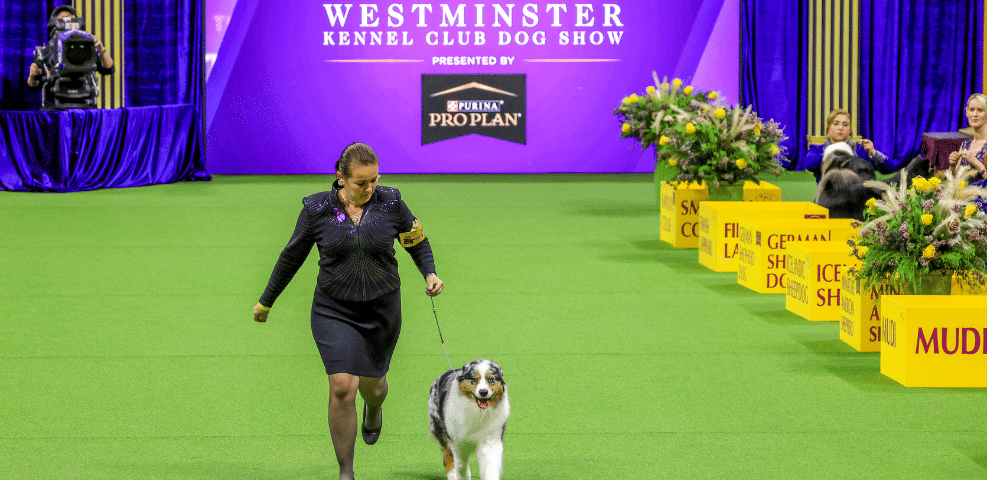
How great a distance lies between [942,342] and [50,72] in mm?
10176

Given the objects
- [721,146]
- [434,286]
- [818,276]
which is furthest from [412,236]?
[721,146]

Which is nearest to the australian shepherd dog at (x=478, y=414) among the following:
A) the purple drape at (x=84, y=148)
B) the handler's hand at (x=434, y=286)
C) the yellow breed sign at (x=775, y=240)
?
the handler's hand at (x=434, y=286)

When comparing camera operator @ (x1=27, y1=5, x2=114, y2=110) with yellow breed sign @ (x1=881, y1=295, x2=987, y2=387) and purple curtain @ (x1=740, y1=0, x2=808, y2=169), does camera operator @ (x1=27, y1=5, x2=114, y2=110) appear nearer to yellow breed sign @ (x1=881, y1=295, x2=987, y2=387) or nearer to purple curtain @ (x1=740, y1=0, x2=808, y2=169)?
purple curtain @ (x1=740, y1=0, x2=808, y2=169)

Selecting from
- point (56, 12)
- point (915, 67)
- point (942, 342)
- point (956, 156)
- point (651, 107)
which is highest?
point (56, 12)

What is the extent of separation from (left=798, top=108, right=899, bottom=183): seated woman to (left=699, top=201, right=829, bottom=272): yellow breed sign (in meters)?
0.43

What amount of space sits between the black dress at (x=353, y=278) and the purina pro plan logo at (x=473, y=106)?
1090cm

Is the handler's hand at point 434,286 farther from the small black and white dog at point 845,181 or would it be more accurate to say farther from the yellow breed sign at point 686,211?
the yellow breed sign at point 686,211

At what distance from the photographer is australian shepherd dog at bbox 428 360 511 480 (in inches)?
128

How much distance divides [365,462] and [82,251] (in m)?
5.21

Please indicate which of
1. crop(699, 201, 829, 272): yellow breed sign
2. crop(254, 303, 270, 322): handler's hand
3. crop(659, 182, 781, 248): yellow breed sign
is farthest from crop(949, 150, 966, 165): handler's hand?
crop(254, 303, 270, 322): handler's hand

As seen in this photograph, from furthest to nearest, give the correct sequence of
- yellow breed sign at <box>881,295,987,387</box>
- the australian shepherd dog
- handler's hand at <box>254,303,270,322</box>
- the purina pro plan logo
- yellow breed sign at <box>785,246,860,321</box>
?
the purina pro plan logo, yellow breed sign at <box>785,246,860,321</box>, yellow breed sign at <box>881,295,987,387</box>, handler's hand at <box>254,303,270,322</box>, the australian shepherd dog

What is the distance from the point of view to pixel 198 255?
27.4 ft

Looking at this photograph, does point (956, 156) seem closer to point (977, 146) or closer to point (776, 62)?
point (977, 146)

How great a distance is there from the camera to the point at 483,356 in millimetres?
5340
